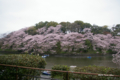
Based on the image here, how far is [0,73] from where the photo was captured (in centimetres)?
389

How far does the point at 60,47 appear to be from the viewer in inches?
923

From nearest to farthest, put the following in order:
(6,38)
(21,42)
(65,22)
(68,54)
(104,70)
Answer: (104,70)
(21,42)
(68,54)
(6,38)
(65,22)

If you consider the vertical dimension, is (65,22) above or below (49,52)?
above

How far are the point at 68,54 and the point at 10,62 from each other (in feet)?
62.9

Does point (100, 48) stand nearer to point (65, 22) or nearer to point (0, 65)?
point (65, 22)

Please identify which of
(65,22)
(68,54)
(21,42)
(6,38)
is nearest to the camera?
(21,42)

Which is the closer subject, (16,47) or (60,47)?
(16,47)

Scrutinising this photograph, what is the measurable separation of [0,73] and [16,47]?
19681 millimetres

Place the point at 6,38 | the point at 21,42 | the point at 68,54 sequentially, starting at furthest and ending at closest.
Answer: the point at 6,38
the point at 68,54
the point at 21,42

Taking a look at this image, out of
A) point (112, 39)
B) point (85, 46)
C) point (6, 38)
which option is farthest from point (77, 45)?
point (6, 38)

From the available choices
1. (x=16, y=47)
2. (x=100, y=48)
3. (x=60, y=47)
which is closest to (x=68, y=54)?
(x=60, y=47)

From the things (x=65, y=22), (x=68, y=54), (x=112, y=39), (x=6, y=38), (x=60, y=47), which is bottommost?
(x=68, y=54)

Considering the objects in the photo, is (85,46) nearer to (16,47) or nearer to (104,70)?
(16,47)

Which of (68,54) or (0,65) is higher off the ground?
(0,65)
